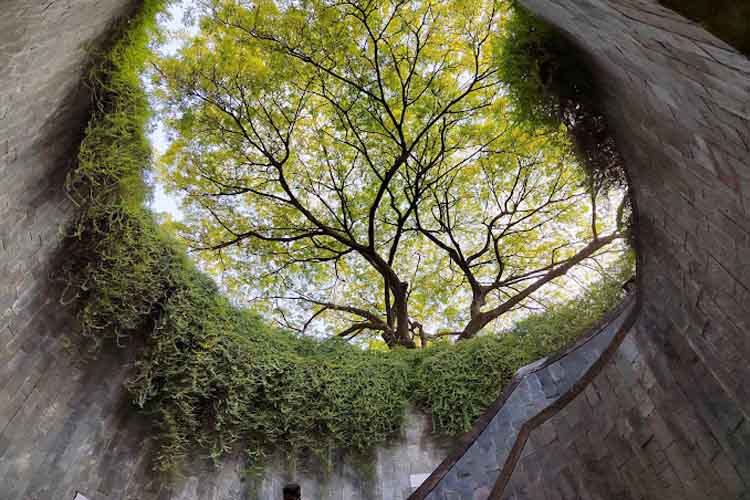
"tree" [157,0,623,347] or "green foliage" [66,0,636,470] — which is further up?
"tree" [157,0,623,347]

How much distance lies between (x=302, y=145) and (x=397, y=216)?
1733 mm

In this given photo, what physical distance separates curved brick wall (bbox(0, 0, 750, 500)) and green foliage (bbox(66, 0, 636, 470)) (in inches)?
8.3

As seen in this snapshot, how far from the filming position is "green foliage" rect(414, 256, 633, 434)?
16.5 ft

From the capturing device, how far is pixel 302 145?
23.8 feet

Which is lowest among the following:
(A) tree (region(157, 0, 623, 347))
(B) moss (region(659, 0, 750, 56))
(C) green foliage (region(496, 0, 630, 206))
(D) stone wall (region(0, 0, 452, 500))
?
(B) moss (region(659, 0, 750, 56))

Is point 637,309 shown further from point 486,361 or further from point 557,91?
point 486,361

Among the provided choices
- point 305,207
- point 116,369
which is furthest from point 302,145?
point 116,369

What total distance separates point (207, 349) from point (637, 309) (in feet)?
11.9

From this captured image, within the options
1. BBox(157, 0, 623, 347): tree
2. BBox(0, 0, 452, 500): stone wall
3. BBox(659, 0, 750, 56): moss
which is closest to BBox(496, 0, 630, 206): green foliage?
BBox(659, 0, 750, 56): moss

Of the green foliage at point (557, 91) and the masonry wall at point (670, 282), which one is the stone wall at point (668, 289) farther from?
the green foliage at point (557, 91)

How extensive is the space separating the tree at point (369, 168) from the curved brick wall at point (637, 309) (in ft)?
10.2

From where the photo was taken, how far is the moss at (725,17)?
146 centimetres

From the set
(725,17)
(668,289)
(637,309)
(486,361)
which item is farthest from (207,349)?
(725,17)

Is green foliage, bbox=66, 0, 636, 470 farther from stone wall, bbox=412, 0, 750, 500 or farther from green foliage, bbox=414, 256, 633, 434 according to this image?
stone wall, bbox=412, 0, 750, 500
